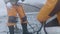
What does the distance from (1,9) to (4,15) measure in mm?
161

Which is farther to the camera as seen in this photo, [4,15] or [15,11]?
[4,15]

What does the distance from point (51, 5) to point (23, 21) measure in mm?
1778

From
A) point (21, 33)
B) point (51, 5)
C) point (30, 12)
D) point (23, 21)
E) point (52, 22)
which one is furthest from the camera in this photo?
point (30, 12)

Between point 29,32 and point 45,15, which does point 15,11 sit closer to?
point 29,32

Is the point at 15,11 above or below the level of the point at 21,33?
above

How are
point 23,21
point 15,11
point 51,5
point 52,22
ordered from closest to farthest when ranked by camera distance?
point 51,5 → point 52,22 → point 15,11 → point 23,21

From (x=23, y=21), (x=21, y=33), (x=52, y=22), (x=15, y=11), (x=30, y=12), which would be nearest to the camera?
(x=52, y=22)

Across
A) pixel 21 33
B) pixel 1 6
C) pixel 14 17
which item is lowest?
pixel 21 33

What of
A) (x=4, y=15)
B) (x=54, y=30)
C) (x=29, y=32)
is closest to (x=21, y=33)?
(x=29, y=32)

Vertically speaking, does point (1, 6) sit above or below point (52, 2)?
above

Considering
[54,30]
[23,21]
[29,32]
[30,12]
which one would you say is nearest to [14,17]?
[23,21]

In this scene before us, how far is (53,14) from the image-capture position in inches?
63.1

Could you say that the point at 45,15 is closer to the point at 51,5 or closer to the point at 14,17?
the point at 51,5

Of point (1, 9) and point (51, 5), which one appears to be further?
point (1, 9)
